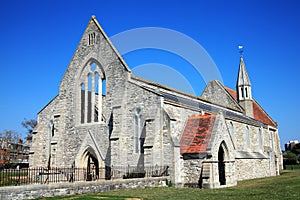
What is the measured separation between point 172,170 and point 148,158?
2089 mm

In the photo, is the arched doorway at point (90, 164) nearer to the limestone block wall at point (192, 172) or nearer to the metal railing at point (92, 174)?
the metal railing at point (92, 174)

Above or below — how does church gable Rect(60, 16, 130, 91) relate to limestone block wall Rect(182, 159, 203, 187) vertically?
above

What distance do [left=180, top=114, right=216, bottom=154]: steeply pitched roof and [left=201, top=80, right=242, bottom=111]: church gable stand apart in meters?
23.3

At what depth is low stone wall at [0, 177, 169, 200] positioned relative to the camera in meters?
14.8

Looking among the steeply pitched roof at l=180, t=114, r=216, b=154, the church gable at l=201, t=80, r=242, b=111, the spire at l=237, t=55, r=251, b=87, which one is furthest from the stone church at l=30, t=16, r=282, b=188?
the spire at l=237, t=55, r=251, b=87

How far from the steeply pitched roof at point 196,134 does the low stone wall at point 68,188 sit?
386cm

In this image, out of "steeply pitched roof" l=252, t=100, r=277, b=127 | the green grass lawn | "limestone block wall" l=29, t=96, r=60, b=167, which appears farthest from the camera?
"steeply pitched roof" l=252, t=100, r=277, b=127

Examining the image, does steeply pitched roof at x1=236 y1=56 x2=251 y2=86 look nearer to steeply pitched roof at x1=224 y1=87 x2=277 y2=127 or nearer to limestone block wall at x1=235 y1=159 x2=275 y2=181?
steeply pitched roof at x1=224 y1=87 x2=277 y2=127

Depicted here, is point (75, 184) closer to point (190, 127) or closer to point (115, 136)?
point (115, 136)

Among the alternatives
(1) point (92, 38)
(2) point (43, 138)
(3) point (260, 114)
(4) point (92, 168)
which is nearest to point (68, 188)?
(4) point (92, 168)

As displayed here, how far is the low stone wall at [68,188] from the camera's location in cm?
1481

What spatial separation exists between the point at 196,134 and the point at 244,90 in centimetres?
2827

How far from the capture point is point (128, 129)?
27250 mm

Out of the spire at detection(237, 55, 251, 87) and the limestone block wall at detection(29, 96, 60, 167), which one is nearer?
the limestone block wall at detection(29, 96, 60, 167)
